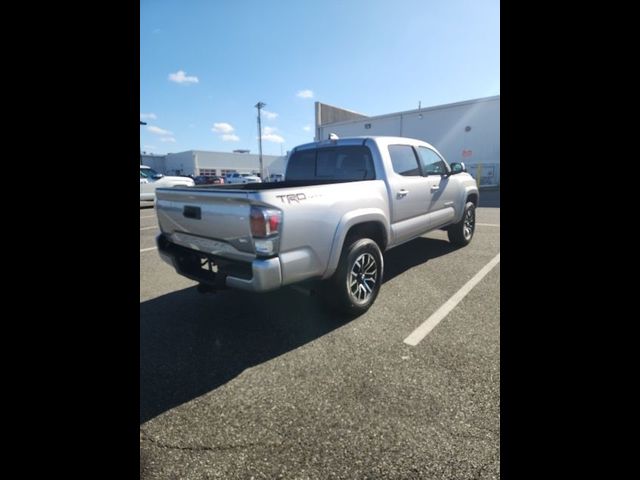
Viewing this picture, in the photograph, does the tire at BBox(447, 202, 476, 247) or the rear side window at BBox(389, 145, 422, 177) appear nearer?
the rear side window at BBox(389, 145, 422, 177)

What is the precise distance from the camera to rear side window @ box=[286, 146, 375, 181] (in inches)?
166

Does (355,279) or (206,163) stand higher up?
(206,163)

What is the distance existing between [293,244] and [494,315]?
2.37 m

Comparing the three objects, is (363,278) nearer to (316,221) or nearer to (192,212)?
(316,221)

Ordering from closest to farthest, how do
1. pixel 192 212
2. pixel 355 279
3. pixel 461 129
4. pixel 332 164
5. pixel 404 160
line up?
pixel 192 212 < pixel 355 279 < pixel 404 160 < pixel 332 164 < pixel 461 129

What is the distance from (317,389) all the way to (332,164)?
311cm

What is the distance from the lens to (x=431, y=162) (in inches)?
208

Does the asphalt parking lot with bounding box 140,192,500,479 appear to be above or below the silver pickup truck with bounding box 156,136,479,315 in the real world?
below

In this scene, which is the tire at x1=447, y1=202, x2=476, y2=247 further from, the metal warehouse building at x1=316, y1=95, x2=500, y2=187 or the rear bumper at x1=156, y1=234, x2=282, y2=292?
the metal warehouse building at x1=316, y1=95, x2=500, y2=187

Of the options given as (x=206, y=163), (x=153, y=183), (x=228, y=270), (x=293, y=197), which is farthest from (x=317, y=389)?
(x=206, y=163)

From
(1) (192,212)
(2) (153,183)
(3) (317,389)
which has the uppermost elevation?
(2) (153,183)

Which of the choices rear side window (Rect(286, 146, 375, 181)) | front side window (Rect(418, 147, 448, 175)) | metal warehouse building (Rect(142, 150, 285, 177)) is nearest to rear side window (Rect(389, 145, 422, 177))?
front side window (Rect(418, 147, 448, 175))

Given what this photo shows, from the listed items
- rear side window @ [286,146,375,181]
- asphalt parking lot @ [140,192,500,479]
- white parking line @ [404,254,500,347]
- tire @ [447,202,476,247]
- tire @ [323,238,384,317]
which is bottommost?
asphalt parking lot @ [140,192,500,479]
